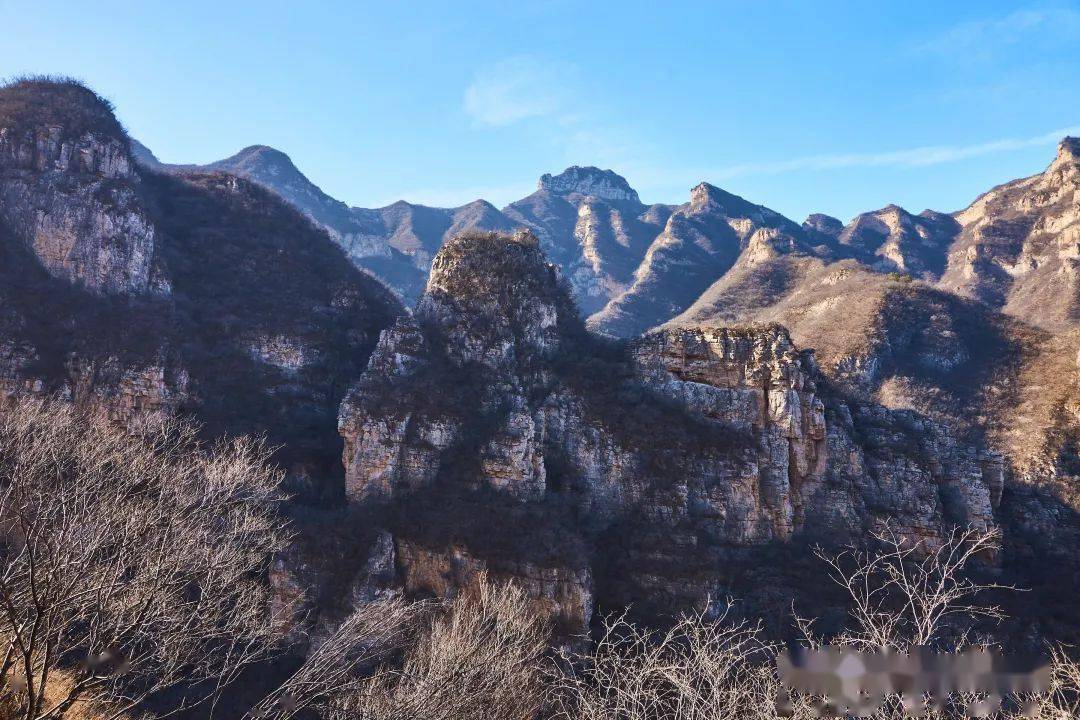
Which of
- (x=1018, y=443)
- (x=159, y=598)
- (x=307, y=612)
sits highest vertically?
(x=159, y=598)

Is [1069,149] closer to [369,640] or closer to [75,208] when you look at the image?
[369,640]

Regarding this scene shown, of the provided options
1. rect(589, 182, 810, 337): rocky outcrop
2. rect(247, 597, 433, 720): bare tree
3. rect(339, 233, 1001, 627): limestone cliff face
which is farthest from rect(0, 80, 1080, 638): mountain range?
rect(589, 182, 810, 337): rocky outcrop

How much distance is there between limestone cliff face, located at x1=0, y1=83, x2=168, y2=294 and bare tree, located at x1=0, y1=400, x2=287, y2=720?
52.5 ft

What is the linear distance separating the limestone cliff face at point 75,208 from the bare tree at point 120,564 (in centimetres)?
1602

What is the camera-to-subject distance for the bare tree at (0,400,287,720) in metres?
9.45

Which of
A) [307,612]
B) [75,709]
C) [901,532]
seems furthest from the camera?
[901,532]

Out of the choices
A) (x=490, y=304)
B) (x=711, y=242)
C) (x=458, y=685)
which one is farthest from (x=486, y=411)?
(x=711, y=242)

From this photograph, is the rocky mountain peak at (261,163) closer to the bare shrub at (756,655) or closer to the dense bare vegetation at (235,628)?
the dense bare vegetation at (235,628)

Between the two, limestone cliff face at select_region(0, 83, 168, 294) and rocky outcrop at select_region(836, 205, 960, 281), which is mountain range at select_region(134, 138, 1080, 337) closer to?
rocky outcrop at select_region(836, 205, 960, 281)

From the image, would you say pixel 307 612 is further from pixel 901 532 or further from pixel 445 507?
pixel 901 532

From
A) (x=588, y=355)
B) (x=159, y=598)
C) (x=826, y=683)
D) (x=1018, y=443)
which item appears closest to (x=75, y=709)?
(x=159, y=598)

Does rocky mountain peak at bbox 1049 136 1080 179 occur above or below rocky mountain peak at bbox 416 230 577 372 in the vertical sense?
above

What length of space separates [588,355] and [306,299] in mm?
27289

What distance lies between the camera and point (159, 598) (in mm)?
12445
